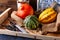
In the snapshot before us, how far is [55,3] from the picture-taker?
0.87 m

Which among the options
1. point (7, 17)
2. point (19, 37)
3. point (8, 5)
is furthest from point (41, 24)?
point (8, 5)

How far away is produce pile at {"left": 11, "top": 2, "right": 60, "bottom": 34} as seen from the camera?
75 cm

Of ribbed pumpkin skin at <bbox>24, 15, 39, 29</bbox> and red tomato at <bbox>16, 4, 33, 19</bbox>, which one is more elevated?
red tomato at <bbox>16, 4, 33, 19</bbox>

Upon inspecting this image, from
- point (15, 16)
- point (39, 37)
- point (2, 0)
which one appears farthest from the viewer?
point (2, 0)

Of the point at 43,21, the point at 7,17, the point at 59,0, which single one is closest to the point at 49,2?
the point at 59,0

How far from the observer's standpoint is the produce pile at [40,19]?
0.75 metres

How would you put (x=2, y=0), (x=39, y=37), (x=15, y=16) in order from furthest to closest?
1. (x=2, y=0)
2. (x=15, y=16)
3. (x=39, y=37)

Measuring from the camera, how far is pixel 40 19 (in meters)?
0.81

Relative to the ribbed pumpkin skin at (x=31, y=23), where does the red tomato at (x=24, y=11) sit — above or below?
above

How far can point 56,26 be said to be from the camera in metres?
0.73

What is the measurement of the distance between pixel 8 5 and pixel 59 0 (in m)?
0.38

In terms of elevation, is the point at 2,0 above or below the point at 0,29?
above

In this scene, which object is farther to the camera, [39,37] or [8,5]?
[8,5]

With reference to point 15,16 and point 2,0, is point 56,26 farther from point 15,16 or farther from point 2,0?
point 2,0
